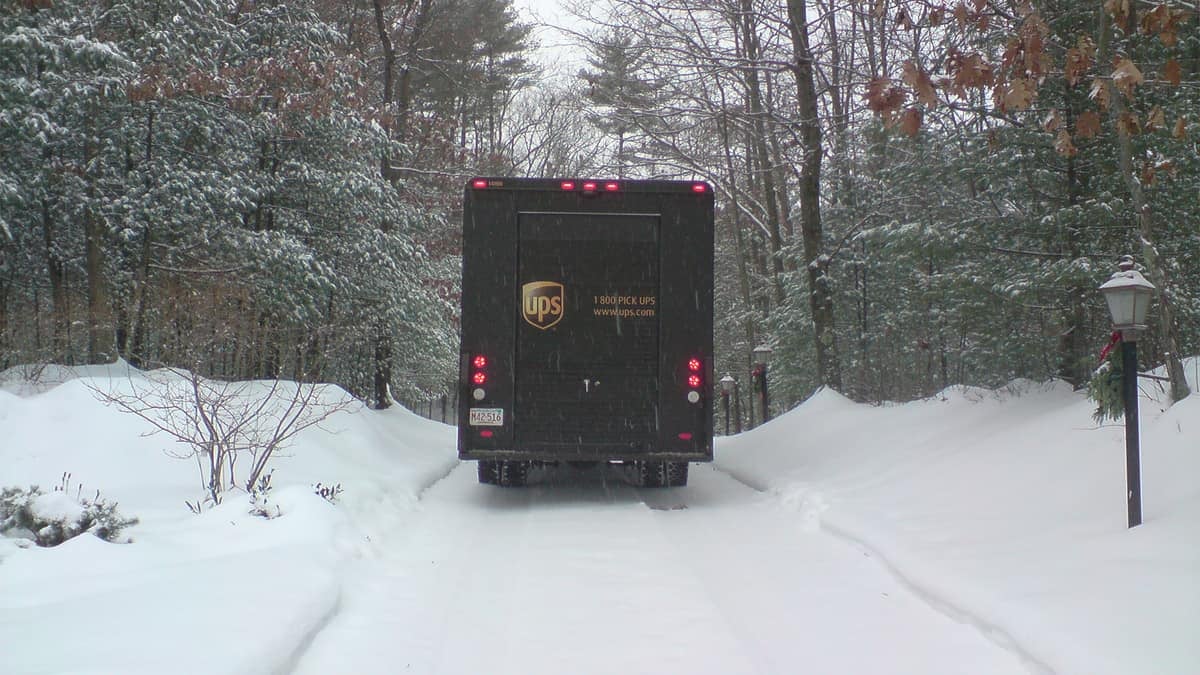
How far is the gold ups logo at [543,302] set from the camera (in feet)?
31.9

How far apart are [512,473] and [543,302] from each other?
2345 millimetres

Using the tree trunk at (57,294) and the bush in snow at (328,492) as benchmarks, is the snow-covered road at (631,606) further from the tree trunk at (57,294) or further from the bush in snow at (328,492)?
the tree trunk at (57,294)

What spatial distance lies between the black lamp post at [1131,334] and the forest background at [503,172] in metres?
1.29

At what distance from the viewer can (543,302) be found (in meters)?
9.73

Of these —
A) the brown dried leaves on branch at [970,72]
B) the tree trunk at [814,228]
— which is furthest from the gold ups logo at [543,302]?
the tree trunk at [814,228]

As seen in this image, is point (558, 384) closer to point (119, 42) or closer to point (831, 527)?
point (831, 527)

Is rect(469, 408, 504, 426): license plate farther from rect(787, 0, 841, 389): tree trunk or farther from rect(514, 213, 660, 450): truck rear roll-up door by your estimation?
rect(787, 0, 841, 389): tree trunk

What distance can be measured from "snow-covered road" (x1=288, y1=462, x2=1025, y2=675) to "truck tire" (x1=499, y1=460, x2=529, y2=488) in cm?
177

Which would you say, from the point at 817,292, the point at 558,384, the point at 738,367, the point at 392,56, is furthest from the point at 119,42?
the point at 738,367

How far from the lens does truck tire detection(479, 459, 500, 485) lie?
1079 centimetres

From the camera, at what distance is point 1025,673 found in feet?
14.2

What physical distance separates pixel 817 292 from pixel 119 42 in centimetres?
1289

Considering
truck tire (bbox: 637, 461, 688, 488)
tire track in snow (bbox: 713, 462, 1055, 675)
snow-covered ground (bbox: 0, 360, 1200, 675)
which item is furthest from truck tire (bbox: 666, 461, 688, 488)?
tire track in snow (bbox: 713, 462, 1055, 675)

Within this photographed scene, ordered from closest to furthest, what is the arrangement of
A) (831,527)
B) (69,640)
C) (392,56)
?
(69,640) → (831,527) → (392,56)
